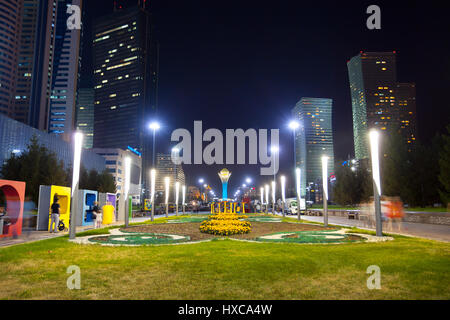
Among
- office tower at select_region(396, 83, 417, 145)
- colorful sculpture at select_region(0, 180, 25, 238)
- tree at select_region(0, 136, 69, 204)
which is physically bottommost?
colorful sculpture at select_region(0, 180, 25, 238)

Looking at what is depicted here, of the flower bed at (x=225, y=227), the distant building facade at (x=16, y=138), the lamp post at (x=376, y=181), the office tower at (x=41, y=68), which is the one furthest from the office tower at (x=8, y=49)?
the lamp post at (x=376, y=181)

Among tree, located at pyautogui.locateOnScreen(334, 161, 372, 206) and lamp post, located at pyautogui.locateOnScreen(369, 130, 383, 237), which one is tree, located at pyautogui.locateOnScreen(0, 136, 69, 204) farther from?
tree, located at pyautogui.locateOnScreen(334, 161, 372, 206)

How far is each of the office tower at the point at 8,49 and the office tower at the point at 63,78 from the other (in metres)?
23.4

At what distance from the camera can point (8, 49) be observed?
458 ft

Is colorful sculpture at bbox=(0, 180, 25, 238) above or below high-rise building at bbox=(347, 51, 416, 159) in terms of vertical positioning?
below

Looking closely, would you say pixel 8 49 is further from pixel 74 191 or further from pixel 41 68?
pixel 74 191

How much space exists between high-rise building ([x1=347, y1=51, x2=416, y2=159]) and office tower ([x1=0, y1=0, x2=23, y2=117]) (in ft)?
580

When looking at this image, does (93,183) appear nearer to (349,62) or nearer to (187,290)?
(187,290)

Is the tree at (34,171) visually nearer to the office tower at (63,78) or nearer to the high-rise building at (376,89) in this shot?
the office tower at (63,78)

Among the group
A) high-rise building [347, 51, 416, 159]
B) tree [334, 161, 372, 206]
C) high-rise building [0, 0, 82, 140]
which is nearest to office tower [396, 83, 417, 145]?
high-rise building [347, 51, 416, 159]

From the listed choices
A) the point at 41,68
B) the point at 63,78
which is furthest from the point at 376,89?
the point at 63,78

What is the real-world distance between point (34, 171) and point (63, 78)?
522ft

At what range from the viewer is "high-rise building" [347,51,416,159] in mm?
150625

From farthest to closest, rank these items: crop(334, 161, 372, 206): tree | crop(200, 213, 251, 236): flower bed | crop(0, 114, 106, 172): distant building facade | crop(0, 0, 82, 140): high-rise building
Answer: crop(0, 0, 82, 140): high-rise building
crop(334, 161, 372, 206): tree
crop(0, 114, 106, 172): distant building facade
crop(200, 213, 251, 236): flower bed
